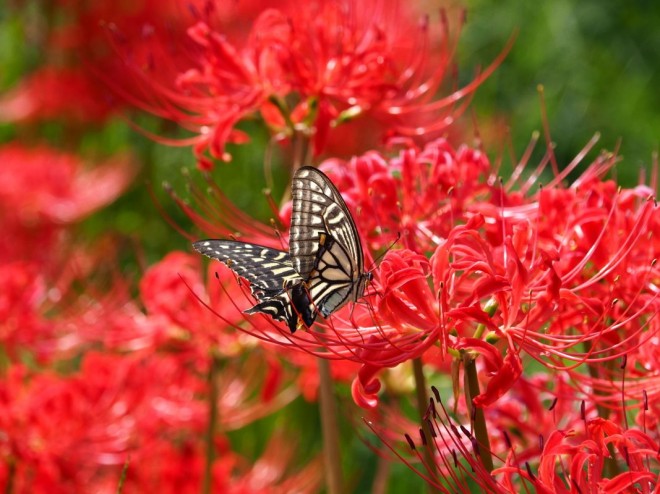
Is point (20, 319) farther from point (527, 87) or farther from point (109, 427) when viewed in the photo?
point (527, 87)

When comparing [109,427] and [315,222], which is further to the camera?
[109,427]

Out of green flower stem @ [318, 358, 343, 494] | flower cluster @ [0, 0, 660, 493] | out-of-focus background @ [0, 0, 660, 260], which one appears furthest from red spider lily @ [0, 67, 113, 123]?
green flower stem @ [318, 358, 343, 494]

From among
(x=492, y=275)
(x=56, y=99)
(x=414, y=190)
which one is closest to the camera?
(x=492, y=275)

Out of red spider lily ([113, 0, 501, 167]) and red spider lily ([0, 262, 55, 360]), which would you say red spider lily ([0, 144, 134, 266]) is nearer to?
red spider lily ([0, 262, 55, 360])

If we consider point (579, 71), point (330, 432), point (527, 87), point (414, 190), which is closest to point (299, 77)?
point (414, 190)

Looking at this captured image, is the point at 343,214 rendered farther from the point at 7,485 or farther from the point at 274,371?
the point at 7,485
